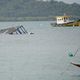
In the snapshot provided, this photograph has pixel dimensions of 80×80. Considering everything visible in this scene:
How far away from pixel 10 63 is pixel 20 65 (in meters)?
1.67

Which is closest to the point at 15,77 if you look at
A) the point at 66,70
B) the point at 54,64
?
the point at 66,70

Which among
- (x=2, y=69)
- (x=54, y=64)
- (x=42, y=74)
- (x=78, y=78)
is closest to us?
(x=78, y=78)

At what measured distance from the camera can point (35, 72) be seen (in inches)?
1273

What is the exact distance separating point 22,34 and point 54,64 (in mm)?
50578

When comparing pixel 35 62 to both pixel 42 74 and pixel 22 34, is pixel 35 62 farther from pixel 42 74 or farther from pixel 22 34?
pixel 22 34

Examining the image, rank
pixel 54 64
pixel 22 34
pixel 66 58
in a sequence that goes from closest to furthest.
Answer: pixel 54 64 → pixel 66 58 → pixel 22 34

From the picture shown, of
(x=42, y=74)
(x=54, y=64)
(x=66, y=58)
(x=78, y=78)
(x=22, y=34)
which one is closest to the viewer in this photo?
(x=78, y=78)

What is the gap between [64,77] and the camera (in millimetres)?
29703

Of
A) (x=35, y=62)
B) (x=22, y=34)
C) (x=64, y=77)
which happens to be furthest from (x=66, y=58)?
(x=22, y=34)

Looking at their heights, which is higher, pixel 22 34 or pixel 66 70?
pixel 66 70

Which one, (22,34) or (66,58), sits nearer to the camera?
(66,58)

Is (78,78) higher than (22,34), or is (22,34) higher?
(78,78)

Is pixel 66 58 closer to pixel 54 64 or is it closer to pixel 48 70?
pixel 54 64

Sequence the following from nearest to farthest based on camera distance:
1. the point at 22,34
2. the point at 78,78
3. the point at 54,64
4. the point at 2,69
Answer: the point at 78,78 → the point at 2,69 → the point at 54,64 → the point at 22,34
